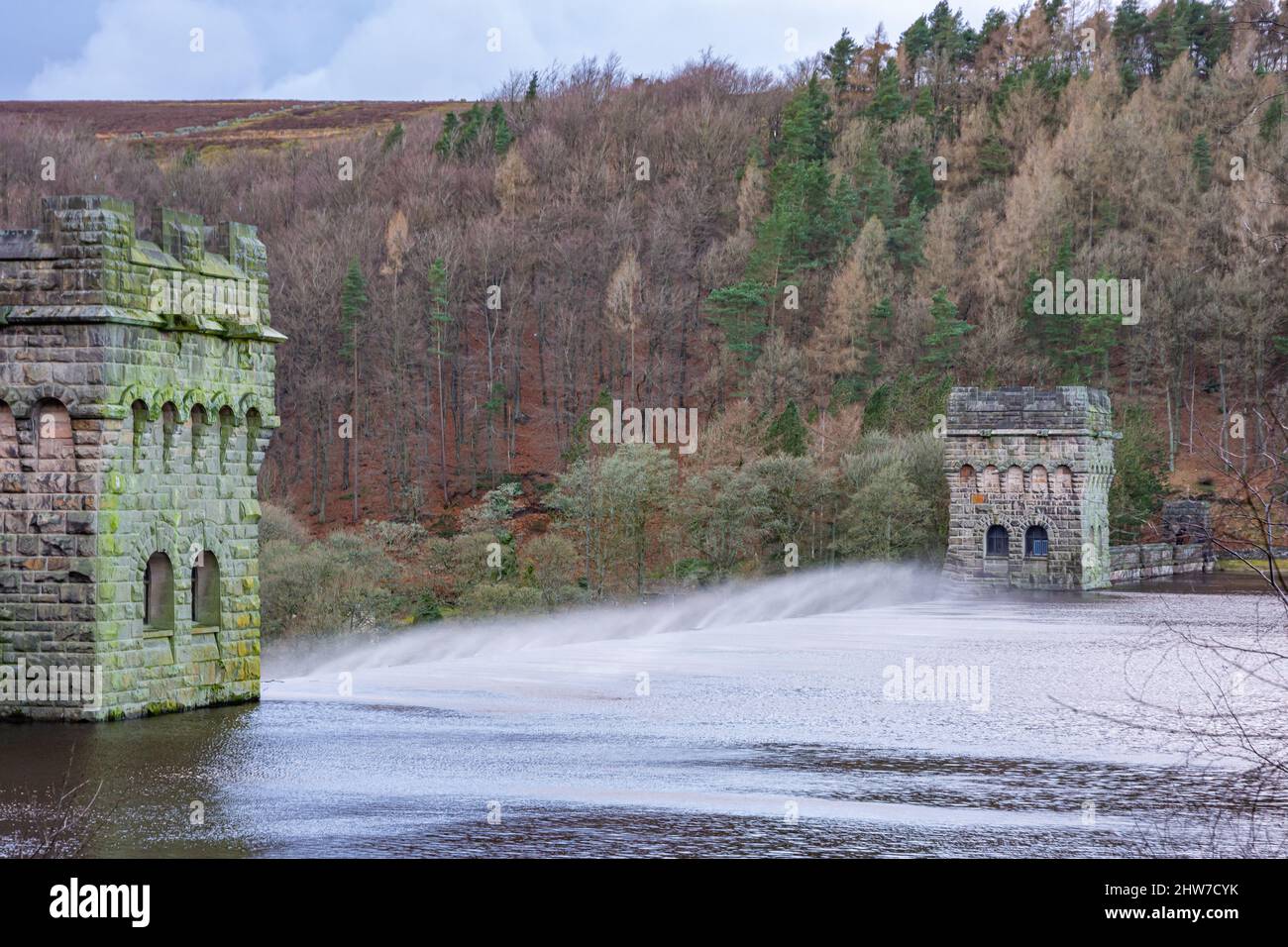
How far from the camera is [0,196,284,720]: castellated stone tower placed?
934 inches

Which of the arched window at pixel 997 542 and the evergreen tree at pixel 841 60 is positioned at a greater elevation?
the evergreen tree at pixel 841 60

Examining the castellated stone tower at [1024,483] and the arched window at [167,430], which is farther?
the castellated stone tower at [1024,483]

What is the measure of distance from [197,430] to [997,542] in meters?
42.5

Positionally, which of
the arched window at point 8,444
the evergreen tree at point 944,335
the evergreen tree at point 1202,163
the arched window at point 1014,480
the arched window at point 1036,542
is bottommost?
the arched window at point 1036,542

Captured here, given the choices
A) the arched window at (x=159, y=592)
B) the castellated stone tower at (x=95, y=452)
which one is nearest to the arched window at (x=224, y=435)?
the castellated stone tower at (x=95, y=452)

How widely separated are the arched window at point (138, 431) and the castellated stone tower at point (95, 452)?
2cm

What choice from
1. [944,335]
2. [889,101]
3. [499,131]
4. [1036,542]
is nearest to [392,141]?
[499,131]

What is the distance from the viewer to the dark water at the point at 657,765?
1867 centimetres

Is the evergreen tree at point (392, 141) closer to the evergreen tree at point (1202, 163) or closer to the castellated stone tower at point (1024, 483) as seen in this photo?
the evergreen tree at point (1202, 163)

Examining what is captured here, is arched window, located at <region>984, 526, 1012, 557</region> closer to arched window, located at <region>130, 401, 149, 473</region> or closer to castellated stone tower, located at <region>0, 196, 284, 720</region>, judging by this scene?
castellated stone tower, located at <region>0, 196, 284, 720</region>

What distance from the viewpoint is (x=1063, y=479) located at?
6266 cm

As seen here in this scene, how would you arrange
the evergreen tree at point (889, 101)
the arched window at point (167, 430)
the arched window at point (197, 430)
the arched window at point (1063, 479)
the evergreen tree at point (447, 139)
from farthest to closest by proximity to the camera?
the evergreen tree at point (447, 139)
the evergreen tree at point (889, 101)
the arched window at point (1063, 479)
the arched window at point (197, 430)
the arched window at point (167, 430)

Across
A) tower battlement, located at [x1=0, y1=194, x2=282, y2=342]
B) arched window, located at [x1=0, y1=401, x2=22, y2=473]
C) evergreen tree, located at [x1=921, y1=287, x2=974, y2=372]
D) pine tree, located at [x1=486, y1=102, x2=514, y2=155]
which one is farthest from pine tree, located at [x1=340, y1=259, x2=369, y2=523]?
arched window, located at [x1=0, y1=401, x2=22, y2=473]

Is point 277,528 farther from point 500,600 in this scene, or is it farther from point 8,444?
point 8,444
